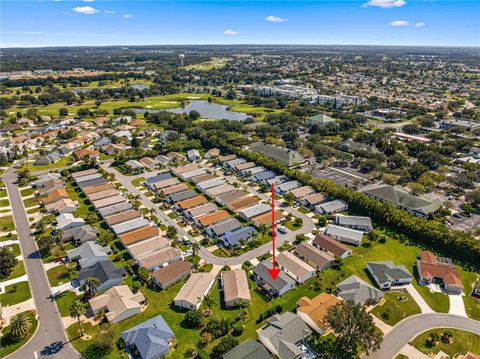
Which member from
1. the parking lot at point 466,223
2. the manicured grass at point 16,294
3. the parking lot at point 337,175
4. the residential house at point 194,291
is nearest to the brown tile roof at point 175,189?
the residential house at point 194,291

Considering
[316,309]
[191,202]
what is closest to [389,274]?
[316,309]

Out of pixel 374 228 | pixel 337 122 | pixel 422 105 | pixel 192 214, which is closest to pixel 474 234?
pixel 374 228

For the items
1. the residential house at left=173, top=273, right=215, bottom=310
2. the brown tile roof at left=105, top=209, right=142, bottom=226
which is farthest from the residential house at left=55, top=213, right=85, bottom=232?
the residential house at left=173, top=273, right=215, bottom=310

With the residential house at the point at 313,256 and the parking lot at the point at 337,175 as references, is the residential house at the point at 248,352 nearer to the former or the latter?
the residential house at the point at 313,256

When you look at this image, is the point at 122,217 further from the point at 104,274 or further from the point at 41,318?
the point at 41,318

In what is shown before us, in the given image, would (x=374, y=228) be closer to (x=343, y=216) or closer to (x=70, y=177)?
(x=343, y=216)

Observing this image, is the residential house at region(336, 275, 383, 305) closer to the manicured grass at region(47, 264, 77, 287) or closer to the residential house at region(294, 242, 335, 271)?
the residential house at region(294, 242, 335, 271)
